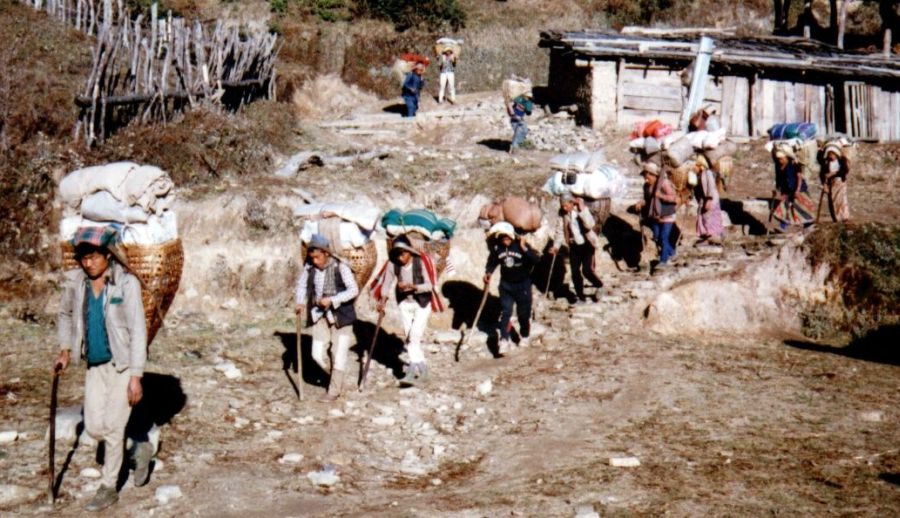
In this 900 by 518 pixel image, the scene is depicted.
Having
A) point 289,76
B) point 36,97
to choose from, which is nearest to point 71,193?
point 36,97

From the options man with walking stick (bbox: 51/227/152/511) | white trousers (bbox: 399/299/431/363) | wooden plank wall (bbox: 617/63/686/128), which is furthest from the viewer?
wooden plank wall (bbox: 617/63/686/128)

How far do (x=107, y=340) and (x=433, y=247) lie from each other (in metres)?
4.56

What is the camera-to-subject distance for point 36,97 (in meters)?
14.5

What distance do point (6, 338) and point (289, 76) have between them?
1393 cm

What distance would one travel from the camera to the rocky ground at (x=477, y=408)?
6.42 m

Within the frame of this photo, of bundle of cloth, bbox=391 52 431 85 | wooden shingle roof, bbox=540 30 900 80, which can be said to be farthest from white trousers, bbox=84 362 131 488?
bundle of cloth, bbox=391 52 431 85

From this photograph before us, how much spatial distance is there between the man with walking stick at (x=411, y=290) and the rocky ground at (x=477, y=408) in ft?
0.96

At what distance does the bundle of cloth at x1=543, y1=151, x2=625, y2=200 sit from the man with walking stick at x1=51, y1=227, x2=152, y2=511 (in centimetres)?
671

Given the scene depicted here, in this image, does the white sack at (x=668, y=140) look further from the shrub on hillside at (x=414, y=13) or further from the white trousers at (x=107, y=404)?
the shrub on hillside at (x=414, y=13)

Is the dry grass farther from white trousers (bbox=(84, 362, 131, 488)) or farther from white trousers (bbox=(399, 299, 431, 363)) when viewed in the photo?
white trousers (bbox=(84, 362, 131, 488))

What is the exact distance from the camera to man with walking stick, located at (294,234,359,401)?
8352 mm

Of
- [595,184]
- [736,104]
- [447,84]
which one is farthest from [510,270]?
[447,84]

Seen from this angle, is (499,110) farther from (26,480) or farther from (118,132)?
(26,480)

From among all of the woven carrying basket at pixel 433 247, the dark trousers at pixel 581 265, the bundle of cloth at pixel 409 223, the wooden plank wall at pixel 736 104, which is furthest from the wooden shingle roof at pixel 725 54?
the bundle of cloth at pixel 409 223
